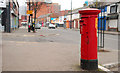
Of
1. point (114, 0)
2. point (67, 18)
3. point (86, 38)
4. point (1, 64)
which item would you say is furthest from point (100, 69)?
point (67, 18)

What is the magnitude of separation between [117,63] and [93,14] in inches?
89.6

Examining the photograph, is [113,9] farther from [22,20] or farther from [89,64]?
[22,20]

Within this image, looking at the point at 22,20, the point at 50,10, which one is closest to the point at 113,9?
the point at 50,10

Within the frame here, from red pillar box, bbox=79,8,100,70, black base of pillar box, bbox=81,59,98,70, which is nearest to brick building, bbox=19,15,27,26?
red pillar box, bbox=79,8,100,70

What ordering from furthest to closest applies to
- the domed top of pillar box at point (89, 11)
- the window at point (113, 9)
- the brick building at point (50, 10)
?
1. the brick building at point (50, 10)
2. the window at point (113, 9)
3. the domed top of pillar box at point (89, 11)

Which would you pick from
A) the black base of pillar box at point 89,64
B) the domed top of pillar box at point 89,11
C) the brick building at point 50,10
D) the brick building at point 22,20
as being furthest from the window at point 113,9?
the brick building at point 50,10

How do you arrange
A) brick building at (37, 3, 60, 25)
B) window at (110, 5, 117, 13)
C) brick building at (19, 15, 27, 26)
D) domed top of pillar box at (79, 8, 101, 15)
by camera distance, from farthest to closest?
brick building at (37, 3, 60, 25)
brick building at (19, 15, 27, 26)
window at (110, 5, 117, 13)
domed top of pillar box at (79, 8, 101, 15)

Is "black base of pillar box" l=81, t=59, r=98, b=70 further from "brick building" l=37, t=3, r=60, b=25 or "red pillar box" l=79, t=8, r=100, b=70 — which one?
"brick building" l=37, t=3, r=60, b=25

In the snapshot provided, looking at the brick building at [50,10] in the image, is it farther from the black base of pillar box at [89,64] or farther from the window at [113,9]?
the black base of pillar box at [89,64]

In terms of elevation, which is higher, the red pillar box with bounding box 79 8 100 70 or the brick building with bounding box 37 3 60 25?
the brick building with bounding box 37 3 60 25

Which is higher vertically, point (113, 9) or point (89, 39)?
point (113, 9)

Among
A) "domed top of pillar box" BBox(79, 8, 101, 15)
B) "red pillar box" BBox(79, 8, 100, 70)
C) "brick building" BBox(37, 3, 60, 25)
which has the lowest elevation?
"red pillar box" BBox(79, 8, 100, 70)

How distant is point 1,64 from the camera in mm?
6027

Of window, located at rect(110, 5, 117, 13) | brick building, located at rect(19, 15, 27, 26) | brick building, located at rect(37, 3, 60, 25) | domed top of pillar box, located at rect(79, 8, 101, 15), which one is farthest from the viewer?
brick building, located at rect(37, 3, 60, 25)
